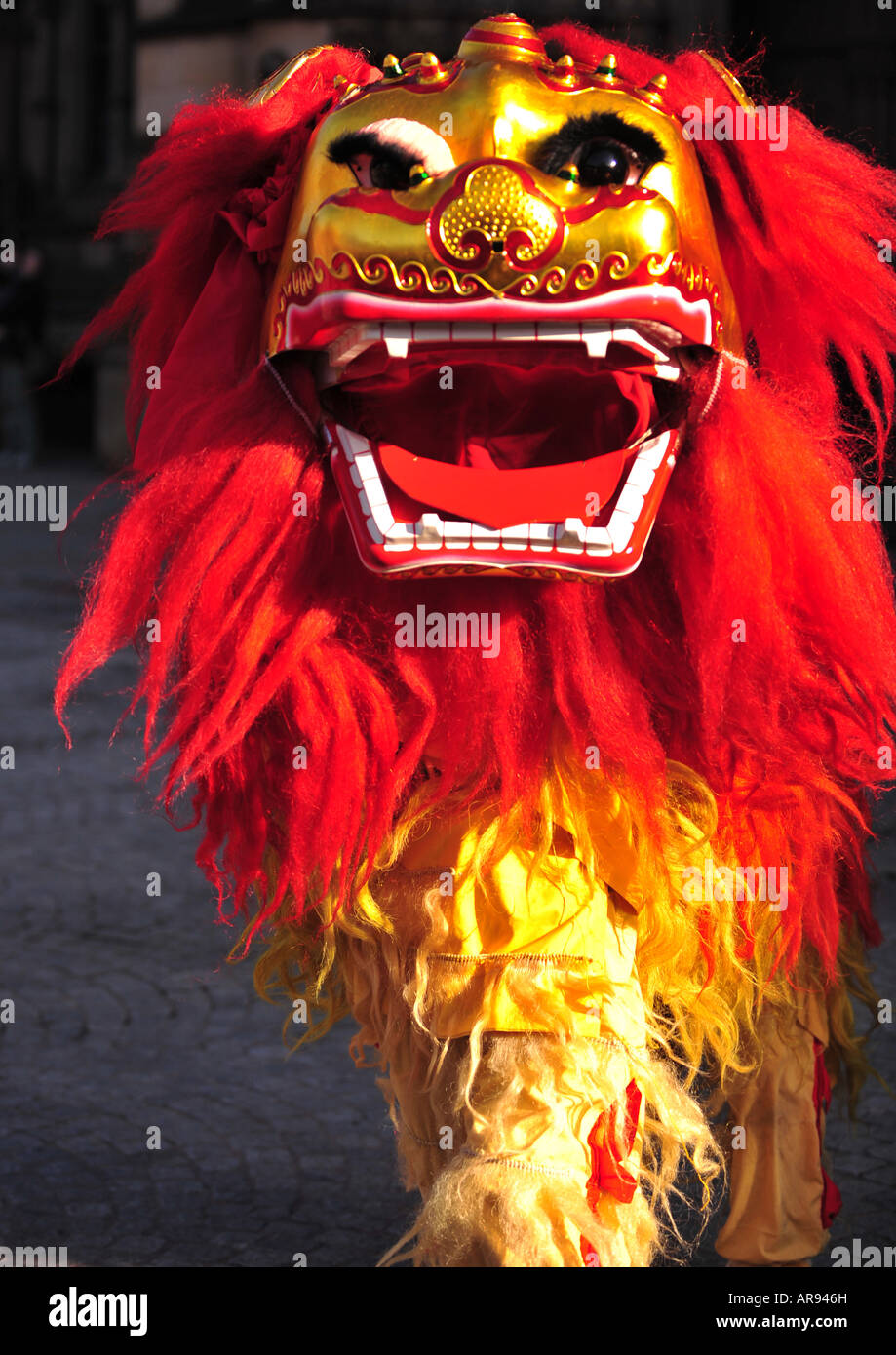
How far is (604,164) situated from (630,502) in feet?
1.23

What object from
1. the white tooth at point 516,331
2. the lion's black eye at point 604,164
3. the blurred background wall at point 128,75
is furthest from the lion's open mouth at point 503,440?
the blurred background wall at point 128,75

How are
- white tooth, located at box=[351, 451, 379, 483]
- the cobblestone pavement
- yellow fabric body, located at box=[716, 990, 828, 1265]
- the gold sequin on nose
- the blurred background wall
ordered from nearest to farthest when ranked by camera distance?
the gold sequin on nose < white tooth, located at box=[351, 451, 379, 483] < yellow fabric body, located at box=[716, 990, 828, 1265] < the cobblestone pavement < the blurred background wall

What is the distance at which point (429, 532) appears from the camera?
188 centimetres

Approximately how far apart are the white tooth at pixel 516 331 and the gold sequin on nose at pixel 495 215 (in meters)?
0.07

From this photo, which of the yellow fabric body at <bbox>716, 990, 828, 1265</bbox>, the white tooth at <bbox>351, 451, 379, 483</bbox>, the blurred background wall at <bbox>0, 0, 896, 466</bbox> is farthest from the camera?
the blurred background wall at <bbox>0, 0, 896, 466</bbox>

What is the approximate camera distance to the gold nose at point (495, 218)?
182 cm

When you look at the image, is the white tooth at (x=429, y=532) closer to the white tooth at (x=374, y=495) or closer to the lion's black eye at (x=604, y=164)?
the white tooth at (x=374, y=495)

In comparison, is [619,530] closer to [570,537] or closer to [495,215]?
[570,537]

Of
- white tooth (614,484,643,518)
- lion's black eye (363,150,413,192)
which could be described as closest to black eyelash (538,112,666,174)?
lion's black eye (363,150,413,192)

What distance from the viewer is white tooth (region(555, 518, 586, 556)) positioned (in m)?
1.87

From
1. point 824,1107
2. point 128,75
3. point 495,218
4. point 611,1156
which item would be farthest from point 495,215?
point 128,75

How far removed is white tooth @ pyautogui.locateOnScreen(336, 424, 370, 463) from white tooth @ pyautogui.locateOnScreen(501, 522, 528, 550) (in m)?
0.20

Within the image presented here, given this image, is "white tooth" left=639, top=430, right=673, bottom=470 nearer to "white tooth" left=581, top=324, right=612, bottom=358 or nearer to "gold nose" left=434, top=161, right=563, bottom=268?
"white tooth" left=581, top=324, right=612, bottom=358
